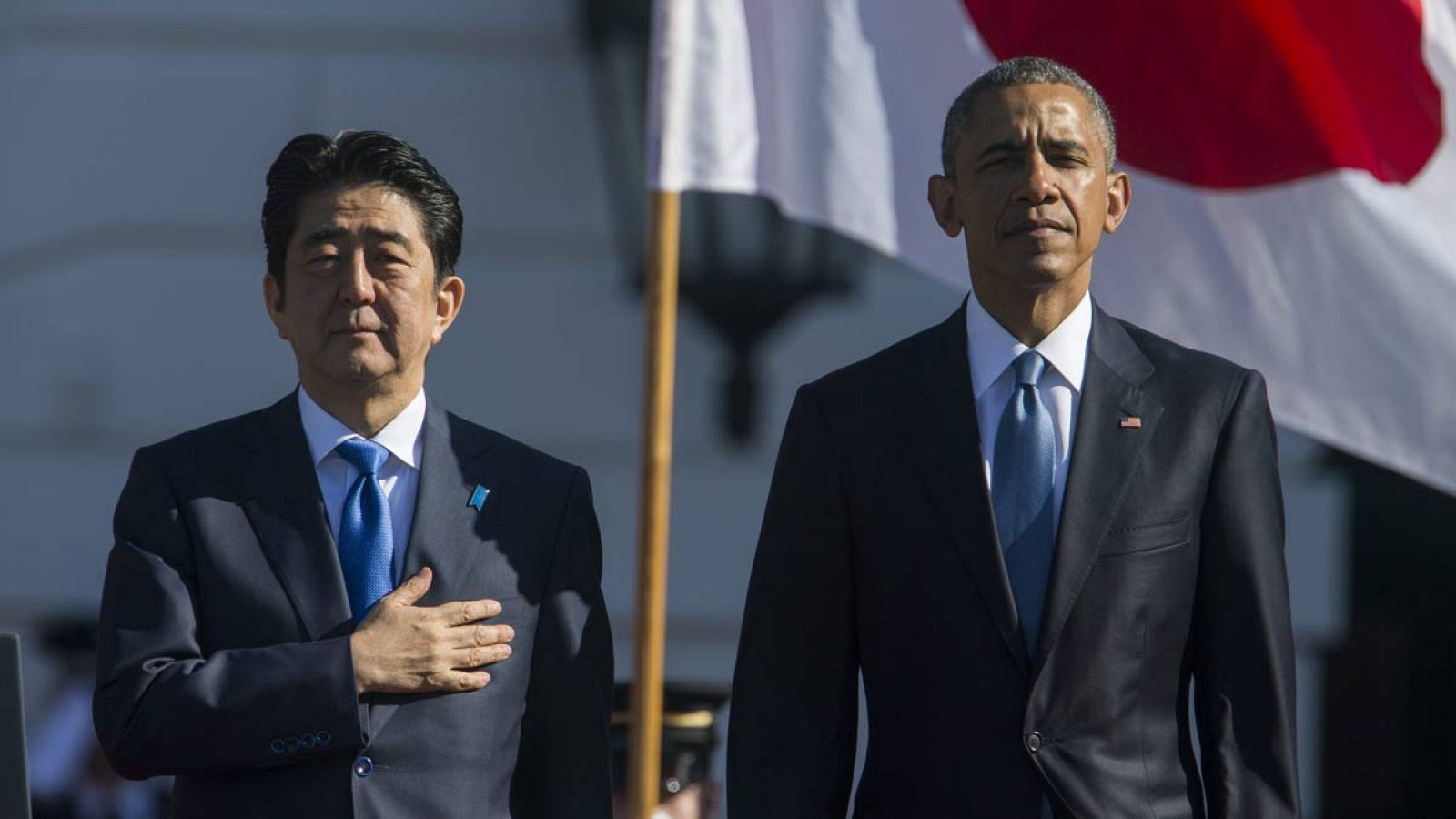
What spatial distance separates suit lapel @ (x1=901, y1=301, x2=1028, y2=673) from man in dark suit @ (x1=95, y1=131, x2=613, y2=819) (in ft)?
1.57

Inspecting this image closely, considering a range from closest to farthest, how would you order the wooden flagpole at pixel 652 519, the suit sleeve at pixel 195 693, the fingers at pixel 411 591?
the suit sleeve at pixel 195 693, the fingers at pixel 411 591, the wooden flagpole at pixel 652 519

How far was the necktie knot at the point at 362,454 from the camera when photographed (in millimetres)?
2980

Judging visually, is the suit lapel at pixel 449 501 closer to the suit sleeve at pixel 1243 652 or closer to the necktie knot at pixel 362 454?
the necktie knot at pixel 362 454

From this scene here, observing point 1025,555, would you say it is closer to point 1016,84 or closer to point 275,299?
point 1016,84

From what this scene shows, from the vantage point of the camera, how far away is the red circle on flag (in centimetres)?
401

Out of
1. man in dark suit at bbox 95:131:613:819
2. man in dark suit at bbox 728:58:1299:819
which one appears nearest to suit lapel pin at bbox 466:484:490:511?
man in dark suit at bbox 95:131:613:819

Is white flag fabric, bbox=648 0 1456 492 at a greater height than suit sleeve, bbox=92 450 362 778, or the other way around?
white flag fabric, bbox=648 0 1456 492

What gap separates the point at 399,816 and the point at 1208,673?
102 centimetres

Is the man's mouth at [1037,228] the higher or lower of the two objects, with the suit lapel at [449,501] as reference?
higher

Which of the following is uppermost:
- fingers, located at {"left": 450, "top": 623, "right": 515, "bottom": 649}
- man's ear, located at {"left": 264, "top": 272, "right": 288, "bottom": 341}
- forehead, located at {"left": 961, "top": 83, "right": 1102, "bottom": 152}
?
forehead, located at {"left": 961, "top": 83, "right": 1102, "bottom": 152}

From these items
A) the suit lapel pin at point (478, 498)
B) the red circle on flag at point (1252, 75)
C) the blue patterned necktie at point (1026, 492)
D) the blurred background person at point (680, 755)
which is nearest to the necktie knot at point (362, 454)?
the suit lapel pin at point (478, 498)

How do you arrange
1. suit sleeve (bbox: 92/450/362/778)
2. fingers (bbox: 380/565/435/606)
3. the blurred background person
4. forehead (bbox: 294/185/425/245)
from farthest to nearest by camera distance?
1. the blurred background person
2. forehead (bbox: 294/185/425/245)
3. fingers (bbox: 380/565/435/606)
4. suit sleeve (bbox: 92/450/362/778)

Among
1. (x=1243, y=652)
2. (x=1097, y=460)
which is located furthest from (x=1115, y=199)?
(x=1243, y=652)

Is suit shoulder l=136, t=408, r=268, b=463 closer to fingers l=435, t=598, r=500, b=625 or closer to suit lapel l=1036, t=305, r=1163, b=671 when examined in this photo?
fingers l=435, t=598, r=500, b=625
